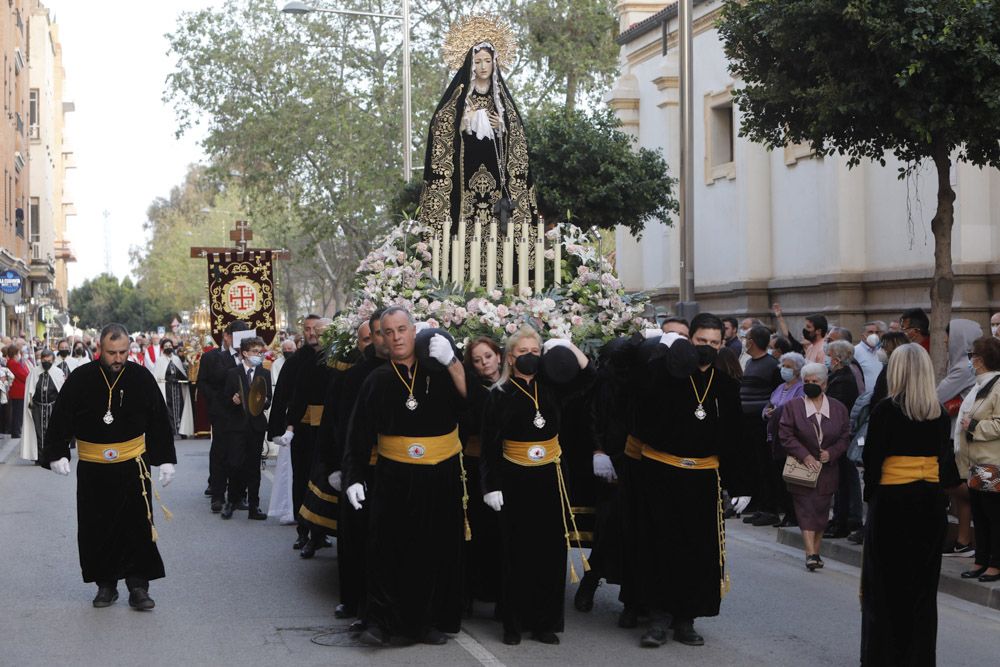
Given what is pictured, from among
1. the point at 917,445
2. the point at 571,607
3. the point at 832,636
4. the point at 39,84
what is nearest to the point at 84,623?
the point at 571,607

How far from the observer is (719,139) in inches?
1073

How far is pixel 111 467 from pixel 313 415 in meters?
2.86

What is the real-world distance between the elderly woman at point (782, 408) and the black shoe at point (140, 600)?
5.10m

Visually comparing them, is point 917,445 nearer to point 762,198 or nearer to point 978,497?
point 978,497

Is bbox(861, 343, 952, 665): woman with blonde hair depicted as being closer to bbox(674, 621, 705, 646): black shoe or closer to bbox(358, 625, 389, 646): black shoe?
bbox(674, 621, 705, 646): black shoe

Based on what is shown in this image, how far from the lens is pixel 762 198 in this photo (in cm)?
2547

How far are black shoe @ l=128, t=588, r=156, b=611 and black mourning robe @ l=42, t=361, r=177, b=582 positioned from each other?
4.4 inches

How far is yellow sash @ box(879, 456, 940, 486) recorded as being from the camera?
7.31m

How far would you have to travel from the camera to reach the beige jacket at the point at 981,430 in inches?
380

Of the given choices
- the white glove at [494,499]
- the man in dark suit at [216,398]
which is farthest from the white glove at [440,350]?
the man in dark suit at [216,398]

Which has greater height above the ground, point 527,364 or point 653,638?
point 527,364

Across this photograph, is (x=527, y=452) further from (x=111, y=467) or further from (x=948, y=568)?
(x=948, y=568)

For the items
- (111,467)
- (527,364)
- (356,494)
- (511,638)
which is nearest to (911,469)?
(527,364)

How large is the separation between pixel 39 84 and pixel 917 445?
55304 millimetres
